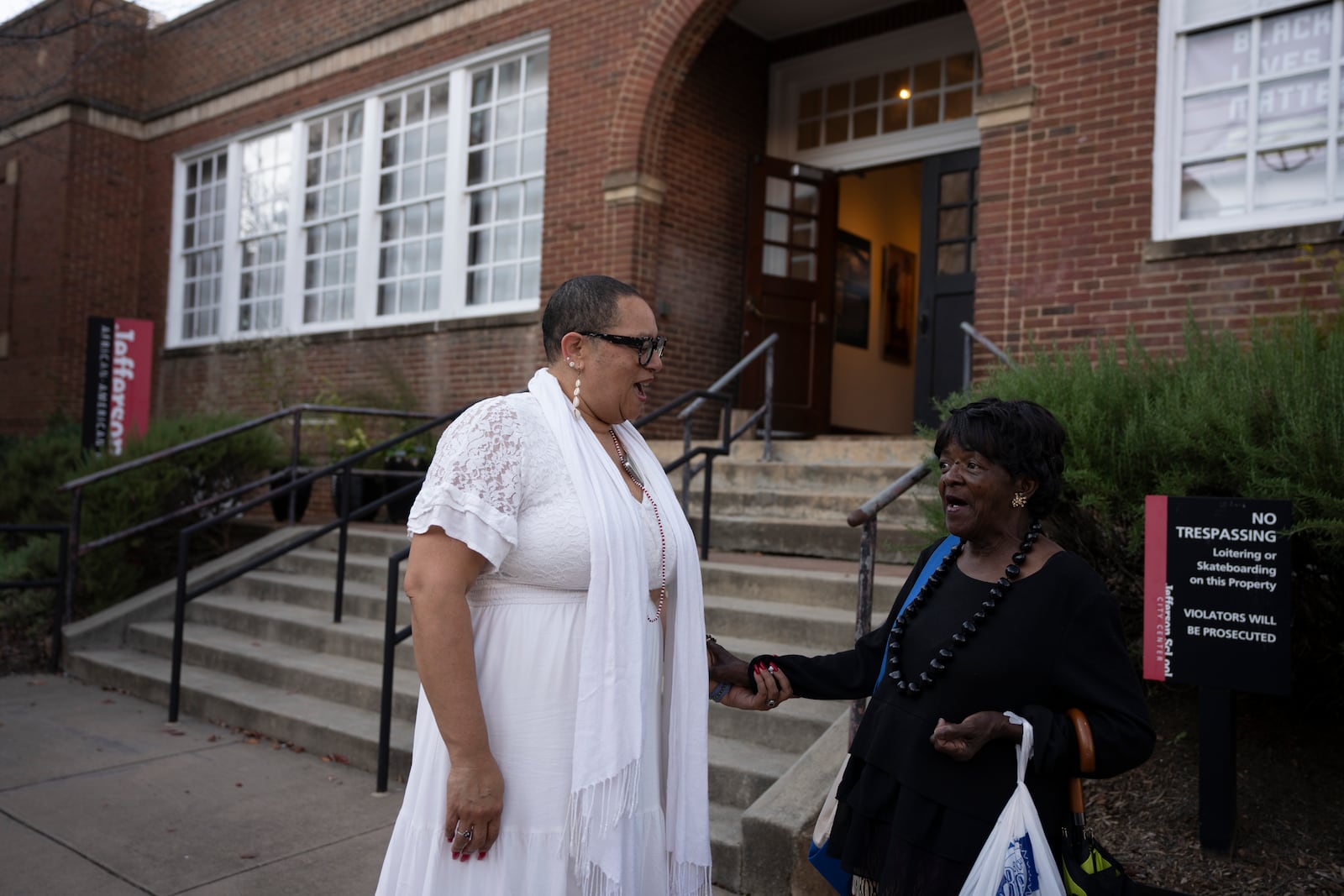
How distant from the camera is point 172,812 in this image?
14.3 feet

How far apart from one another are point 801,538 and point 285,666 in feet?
10.3

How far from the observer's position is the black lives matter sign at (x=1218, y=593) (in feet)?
10.3

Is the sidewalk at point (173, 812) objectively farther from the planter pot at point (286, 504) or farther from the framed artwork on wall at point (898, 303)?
the framed artwork on wall at point (898, 303)

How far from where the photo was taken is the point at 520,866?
6.58ft

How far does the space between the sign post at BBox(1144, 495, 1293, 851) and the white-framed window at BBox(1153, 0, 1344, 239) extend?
406cm

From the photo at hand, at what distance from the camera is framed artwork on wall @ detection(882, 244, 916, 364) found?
12195 mm

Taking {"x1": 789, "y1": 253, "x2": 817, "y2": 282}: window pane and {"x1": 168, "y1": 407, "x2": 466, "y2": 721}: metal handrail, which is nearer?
{"x1": 168, "y1": 407, "x2": 466, "y2": 721}: metal handrail

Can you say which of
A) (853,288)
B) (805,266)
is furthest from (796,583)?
(853,288)

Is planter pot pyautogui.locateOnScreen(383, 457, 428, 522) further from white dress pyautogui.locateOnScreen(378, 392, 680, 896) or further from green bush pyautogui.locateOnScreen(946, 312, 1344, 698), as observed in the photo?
white dress pyautogui.locateOnScreen(378, 392, 680, 896)

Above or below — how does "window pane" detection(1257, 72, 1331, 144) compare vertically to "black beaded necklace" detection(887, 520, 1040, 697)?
above

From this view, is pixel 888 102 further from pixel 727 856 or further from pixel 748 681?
pixel 748 681

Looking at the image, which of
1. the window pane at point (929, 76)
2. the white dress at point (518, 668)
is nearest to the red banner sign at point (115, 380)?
the window pane at point (929, 76)

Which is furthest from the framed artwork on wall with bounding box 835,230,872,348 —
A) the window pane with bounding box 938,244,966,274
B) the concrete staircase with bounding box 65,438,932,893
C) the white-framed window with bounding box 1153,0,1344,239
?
the white-framed window with bounding box 1153,0,1344,239

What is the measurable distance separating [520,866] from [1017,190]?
6393 millimetres
